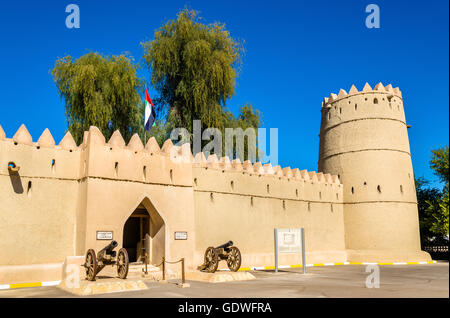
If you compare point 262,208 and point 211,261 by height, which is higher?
point 262,208

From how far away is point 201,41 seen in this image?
23859 millimetres

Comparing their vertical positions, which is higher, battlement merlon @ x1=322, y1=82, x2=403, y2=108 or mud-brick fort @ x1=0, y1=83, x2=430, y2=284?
battlement merlon @ x1=322, y1=82, x2=403, y2=108

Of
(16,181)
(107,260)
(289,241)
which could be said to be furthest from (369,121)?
(16,181)

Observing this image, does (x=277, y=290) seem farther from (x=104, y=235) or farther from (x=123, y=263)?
(x=104, y=235)

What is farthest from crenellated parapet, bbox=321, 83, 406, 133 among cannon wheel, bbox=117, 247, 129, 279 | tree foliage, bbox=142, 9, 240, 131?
cannon wheel, bbox=117, 247, 129, 279

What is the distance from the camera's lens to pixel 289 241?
54.0 ft

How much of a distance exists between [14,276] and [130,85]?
1292 cm

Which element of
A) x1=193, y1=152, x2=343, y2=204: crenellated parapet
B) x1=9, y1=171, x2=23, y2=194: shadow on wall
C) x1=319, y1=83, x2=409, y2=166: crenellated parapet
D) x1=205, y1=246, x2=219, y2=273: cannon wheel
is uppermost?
x1=319, y1=83, x2=409, y2=166: crenellated parapet

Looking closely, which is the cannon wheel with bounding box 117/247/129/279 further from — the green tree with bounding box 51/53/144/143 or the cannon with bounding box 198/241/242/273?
the green tree with bounding box 51/53/144/143

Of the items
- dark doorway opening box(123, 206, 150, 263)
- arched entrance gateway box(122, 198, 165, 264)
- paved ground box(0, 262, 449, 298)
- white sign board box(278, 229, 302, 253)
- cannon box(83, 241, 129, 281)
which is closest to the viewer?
paved ground box(0, 262, 449, 298)

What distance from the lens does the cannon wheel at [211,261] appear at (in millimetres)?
13781

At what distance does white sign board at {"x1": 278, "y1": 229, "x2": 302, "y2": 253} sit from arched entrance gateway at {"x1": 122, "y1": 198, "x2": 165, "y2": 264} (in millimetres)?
4434

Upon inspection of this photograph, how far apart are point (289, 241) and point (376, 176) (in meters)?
8.62

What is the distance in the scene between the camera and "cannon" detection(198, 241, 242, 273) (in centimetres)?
1387
